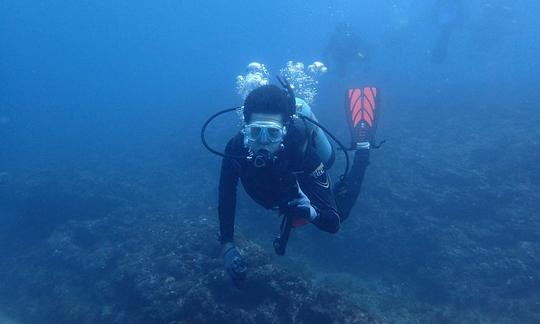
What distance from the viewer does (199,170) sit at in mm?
16109

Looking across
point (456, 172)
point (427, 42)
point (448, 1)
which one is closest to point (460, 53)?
point (427, 42)

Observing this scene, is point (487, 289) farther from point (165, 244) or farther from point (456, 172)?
point (165, 244)

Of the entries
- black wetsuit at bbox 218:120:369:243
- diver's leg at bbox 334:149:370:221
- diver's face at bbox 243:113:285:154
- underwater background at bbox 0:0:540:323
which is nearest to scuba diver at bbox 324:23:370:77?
underwater background at bbox 0:0:540:323

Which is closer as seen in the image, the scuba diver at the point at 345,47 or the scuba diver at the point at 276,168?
the scuba diver at the point at 276,168

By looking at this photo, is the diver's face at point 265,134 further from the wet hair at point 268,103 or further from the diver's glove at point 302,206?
the diver's glove at point 302,206

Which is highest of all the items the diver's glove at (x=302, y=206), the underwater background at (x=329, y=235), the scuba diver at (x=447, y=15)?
the scuba diver at (x=447, y=15)

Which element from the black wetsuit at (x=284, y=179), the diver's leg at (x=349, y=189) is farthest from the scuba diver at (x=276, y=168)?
the diver's leg at (x=349, y=189)

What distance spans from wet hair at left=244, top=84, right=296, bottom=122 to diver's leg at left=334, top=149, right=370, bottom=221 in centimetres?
188

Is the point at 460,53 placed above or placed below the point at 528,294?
above

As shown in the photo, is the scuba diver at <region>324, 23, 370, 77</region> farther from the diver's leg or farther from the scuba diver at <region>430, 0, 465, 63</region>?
the diver's leg

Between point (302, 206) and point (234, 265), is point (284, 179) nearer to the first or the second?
point (302, 206)

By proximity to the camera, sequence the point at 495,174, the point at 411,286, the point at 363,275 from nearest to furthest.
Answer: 1. the point at 411,286
2. the point at 363,275
3. the point at 495,174

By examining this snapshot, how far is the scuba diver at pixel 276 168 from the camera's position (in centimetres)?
408

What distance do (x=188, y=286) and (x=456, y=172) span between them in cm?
836
